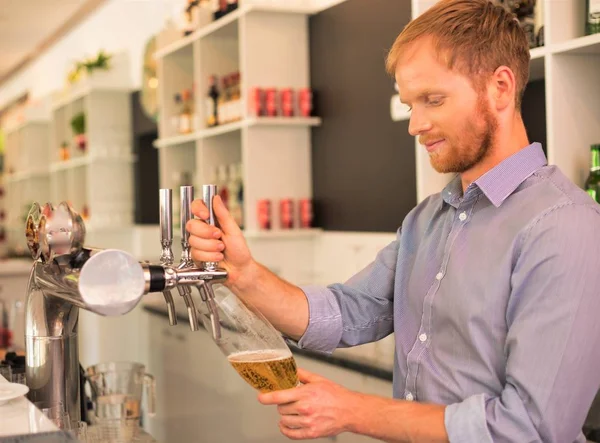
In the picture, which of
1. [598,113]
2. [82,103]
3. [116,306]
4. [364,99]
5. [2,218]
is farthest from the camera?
[2,218]

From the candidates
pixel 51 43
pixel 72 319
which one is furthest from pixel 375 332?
pixel 51 43

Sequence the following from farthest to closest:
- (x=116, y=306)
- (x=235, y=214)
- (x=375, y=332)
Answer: (x=235, y=214) → (x=375, y=332) → (x=116, y=306)

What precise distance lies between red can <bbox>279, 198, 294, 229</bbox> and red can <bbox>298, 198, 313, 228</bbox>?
70 mm

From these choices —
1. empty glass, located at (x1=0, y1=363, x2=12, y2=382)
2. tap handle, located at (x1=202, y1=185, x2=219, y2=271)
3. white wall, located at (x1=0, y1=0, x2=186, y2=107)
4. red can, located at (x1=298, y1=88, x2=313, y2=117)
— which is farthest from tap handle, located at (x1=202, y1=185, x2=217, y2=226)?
white wall, located at (x1=0, y1=0, x2=186, y2=107)

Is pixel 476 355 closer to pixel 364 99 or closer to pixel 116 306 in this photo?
pixel 116 306

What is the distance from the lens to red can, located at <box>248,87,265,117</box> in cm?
408

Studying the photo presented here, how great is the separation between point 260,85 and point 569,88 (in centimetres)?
208

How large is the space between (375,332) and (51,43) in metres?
8.44

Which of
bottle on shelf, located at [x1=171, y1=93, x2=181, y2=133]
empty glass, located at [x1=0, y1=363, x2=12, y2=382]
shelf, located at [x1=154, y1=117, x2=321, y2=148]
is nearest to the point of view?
empty glass, located at [x1=0, y1=363, x2=12, y2=382]

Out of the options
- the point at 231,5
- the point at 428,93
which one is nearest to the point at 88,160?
the point at 231,5

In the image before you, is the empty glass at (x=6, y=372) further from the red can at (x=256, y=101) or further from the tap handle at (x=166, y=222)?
the red can at (x=256, y=101)

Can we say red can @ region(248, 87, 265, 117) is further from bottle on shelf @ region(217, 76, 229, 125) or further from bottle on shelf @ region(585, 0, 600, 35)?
bottle on shelf @ region(585, 0, 600, 35)

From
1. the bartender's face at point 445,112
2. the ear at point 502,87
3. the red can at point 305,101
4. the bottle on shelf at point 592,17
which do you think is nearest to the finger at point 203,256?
the bartender's face at point 445,112

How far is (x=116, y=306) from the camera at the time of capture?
1033 millimetres
